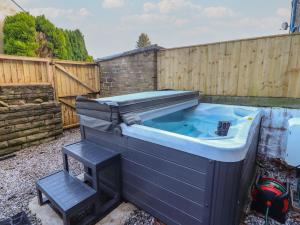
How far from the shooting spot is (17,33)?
16.6 ft

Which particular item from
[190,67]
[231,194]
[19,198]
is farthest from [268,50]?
[19,198]

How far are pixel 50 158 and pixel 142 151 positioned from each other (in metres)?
2.18

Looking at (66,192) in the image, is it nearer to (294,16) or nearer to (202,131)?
(202,131)

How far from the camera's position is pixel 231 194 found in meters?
1.17

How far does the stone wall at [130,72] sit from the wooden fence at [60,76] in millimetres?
382

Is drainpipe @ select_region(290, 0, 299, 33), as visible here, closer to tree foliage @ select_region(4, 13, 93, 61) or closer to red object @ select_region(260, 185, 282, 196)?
red object @ select_region(260, 185, 282, 196)

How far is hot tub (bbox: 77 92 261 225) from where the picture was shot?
116 centimetres

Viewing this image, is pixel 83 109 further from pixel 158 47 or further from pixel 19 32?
pixel 19 32

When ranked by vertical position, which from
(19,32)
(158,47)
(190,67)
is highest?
(19,32)

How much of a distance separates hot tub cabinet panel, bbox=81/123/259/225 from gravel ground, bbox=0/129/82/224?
1020mm

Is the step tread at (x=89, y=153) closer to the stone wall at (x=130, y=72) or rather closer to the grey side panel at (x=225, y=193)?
the grey side panel at (x=225, y=193)

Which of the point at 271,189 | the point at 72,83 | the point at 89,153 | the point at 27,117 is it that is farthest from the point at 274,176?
the point at 72,83

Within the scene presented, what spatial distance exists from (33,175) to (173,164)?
221 cm

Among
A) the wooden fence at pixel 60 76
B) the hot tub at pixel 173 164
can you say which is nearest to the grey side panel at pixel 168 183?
the hot tub at pixel 173 164
